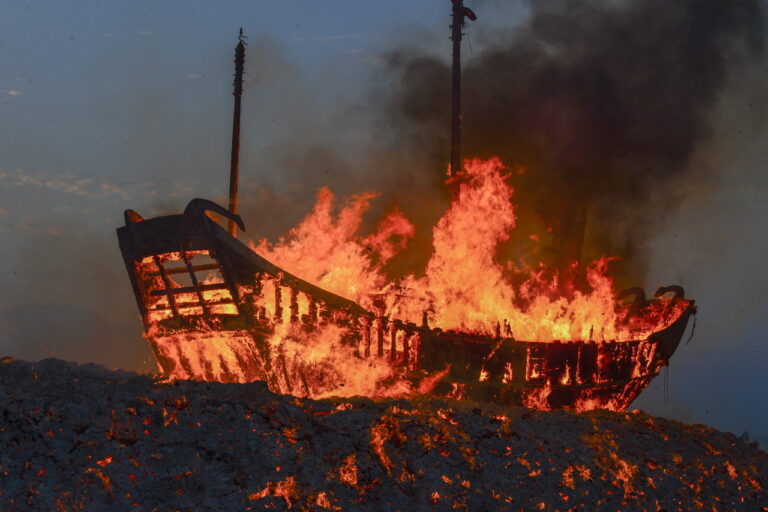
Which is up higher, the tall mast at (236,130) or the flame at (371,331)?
the tall mast at (236,130)

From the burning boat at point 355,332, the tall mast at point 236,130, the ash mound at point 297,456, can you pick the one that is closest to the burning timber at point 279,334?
the burning boat at point 355,332

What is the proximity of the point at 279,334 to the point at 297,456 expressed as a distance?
4.97 m

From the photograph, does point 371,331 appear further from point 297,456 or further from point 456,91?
point 456,91

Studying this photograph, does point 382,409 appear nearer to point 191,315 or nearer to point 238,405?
point 238,405

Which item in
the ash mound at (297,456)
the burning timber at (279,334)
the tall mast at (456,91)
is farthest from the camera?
the tall mast at (456,91)

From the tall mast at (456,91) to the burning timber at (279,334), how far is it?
6844 mm

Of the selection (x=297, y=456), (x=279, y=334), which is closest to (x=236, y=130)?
(x=279, y=334)

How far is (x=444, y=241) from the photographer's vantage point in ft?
53.3

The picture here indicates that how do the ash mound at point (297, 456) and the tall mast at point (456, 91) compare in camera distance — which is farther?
the tall mast at point (456, 91)

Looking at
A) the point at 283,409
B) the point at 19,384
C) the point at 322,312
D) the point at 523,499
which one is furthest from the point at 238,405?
the point at 322,312

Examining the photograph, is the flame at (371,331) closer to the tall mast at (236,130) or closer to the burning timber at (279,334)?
the burning timber at (279,334)

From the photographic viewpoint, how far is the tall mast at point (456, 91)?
1833 cm

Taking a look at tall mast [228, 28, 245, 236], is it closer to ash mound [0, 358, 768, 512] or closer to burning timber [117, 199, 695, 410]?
burning timber [117, 199, 695, 410]

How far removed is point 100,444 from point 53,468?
0.45 m
